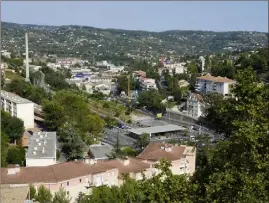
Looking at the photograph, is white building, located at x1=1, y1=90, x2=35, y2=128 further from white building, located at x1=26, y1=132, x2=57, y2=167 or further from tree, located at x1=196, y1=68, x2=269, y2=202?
tree, located at x1=196, y1=68, x2=269, y2=202

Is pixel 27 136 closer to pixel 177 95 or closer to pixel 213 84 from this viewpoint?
pixel 177 95

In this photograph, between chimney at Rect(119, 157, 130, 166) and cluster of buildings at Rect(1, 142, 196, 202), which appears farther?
chimney at Rect(119, 157, 130, 166)

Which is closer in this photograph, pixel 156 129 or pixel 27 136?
pixel 27 136

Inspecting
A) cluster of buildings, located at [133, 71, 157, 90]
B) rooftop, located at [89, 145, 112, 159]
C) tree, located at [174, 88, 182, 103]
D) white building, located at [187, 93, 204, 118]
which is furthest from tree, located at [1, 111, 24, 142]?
cluster of buildings, located at [133, 71, 157, 90]

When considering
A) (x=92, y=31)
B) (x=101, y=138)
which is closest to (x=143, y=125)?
(x=101, y=138)

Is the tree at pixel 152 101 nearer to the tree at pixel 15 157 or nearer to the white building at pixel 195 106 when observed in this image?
the white building at pixel 195 106

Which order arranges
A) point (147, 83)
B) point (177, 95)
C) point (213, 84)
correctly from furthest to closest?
point (147, 83), point (177, 95), point (213, 84)

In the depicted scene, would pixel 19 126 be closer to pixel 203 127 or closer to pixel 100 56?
pixel 203 127

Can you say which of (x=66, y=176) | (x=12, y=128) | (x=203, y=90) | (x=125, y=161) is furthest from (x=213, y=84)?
(x=66, y=176)
